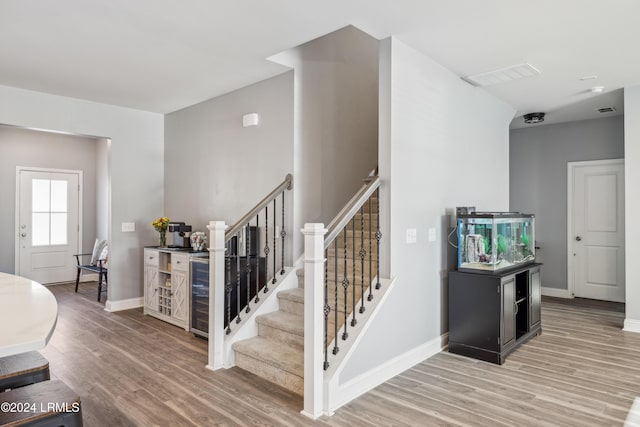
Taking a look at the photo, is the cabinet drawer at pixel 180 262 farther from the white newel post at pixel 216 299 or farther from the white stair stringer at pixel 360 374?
the white stair stringer at pixel 360 374

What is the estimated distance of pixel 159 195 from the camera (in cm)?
594

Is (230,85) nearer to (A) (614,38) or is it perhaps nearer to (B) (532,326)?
(A) (614,38)

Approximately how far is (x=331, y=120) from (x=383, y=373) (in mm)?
2620

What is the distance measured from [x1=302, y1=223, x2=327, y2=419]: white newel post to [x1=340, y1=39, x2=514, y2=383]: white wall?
10.8 inches

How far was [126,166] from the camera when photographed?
5.59 meters

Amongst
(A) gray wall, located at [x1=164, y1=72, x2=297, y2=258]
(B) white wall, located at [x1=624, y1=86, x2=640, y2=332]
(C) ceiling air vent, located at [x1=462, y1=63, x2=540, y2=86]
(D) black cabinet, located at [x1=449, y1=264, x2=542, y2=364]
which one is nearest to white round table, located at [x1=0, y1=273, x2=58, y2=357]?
(A) gray wall, located at [x1=164, y1=72, x2=297, y2=258]

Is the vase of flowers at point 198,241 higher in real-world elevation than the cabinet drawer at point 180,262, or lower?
higher

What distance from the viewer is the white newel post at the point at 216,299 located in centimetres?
346

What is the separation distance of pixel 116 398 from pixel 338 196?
2797mm

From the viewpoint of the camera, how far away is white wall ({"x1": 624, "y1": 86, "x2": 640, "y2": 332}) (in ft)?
14.8


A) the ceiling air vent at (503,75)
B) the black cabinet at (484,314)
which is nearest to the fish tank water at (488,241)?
the black cabinet at (484,314)

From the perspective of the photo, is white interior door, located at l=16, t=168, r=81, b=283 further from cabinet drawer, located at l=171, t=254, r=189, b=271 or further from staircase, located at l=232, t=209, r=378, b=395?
staircase, located at l=232, t=209, r=378, b=395

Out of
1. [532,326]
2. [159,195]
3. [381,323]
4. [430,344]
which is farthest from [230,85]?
[532,326]

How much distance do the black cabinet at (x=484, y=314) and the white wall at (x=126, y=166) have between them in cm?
424
